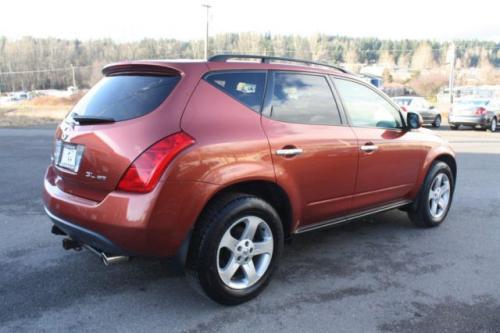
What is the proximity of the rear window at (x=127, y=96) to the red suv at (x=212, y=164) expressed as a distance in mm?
10

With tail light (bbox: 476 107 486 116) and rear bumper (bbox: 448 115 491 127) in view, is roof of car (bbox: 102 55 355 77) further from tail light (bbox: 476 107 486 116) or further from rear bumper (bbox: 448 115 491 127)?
tail light (bbox: 476 107 486 116)

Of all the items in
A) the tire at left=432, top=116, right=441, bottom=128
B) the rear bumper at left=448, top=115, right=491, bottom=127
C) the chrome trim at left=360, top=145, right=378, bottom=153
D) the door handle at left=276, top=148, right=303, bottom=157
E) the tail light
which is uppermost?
the door handle at left=276, top=148, right=303, bottom=157

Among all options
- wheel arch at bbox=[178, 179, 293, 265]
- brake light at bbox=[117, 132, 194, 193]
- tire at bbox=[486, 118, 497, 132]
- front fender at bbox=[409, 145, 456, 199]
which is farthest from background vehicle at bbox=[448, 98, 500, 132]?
brake light at bbox=[117, 132, 194, 193]

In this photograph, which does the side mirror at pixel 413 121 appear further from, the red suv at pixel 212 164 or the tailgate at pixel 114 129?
the tailgate at pixel 114 129

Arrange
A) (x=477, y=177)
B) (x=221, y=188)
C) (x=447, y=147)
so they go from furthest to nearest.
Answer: (x=477, y=177) < (x=447, y=147) < (x=221, y=188)

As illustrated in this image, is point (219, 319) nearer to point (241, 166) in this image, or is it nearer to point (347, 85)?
point (241, 166)

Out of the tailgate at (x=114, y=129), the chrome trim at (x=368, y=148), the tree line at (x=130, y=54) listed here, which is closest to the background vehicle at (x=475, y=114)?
the chrome trim at (x=368, y=148)

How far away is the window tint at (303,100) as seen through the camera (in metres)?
3.58

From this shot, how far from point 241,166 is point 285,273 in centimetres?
122

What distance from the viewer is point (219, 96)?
3195 mm

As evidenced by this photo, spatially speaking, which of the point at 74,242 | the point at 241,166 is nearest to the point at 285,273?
the point at 241,166

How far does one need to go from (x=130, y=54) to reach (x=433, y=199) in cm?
10974

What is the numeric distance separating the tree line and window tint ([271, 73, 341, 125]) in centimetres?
10144

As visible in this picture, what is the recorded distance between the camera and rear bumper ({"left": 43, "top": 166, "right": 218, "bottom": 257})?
2812 millimetres
